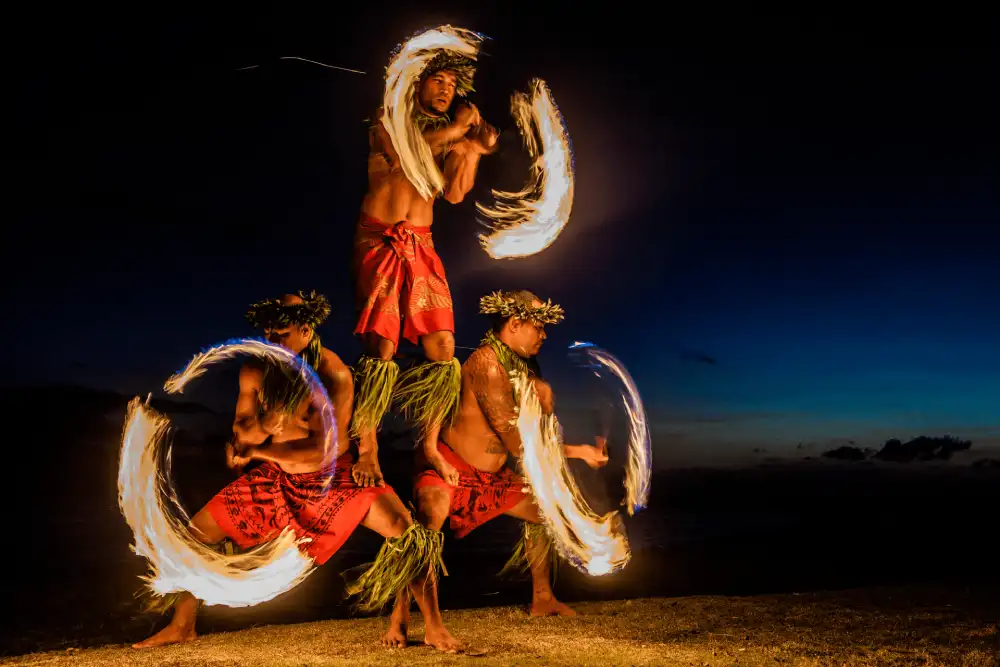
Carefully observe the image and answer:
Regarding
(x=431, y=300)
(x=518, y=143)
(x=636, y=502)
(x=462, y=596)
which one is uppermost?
(x=518, y=143)

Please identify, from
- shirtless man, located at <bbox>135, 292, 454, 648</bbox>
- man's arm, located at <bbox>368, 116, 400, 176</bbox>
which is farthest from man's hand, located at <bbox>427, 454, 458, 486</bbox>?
man's arm, located at <bbox>368, 116, 400, 176</bbox>

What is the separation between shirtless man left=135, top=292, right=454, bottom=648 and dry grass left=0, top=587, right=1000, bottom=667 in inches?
13.7

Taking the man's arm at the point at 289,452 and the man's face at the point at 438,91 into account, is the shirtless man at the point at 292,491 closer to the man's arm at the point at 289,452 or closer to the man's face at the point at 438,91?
the man's arm at the point at 289,452

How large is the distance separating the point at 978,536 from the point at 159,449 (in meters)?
11.7

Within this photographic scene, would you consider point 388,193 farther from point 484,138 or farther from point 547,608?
point 547,608

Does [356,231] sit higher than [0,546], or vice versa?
[356,231]

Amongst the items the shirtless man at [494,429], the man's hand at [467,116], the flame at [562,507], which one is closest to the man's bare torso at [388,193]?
the man's hand at [467,116]

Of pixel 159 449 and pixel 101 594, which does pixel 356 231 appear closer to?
pixel 159 449

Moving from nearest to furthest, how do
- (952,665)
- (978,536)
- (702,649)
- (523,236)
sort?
(952,665) → (702,649) → (523,236) → (978,536)

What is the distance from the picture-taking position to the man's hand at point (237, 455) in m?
4.93

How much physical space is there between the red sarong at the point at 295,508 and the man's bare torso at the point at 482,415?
678 millimetres

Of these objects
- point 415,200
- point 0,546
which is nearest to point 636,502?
point 415,200

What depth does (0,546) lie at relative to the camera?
1127 centimetres

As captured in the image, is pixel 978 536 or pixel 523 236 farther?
pixel 978 536
